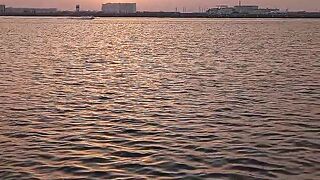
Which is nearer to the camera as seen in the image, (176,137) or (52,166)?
(52,166)

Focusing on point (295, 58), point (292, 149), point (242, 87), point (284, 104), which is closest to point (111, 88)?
point (242, 87)

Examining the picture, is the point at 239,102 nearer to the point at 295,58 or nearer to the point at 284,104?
the point at 284,104

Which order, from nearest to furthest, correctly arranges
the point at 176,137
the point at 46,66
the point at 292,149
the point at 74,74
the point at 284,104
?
the point at 292,149 < the point at 176,137 < the point at 284,104 < the point at 74,74 < the point at 46,66

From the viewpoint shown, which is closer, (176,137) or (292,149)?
(292,149)

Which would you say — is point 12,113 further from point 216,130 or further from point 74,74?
point 74,74

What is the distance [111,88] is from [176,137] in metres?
11.7

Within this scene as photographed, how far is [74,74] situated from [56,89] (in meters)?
7.65

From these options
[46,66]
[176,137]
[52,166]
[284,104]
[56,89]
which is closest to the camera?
[52,166]

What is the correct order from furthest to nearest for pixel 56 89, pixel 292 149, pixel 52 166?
pixel 56 89 → pixel 292 149 → pixel 52 166

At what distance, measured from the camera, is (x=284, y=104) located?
21703 millimetres

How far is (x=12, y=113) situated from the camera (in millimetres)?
19594

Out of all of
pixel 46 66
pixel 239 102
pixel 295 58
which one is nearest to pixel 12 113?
pixel 239 102

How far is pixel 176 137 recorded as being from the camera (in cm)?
1590

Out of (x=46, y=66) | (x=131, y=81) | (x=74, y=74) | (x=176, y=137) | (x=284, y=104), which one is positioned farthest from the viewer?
(x=46, y=66)
